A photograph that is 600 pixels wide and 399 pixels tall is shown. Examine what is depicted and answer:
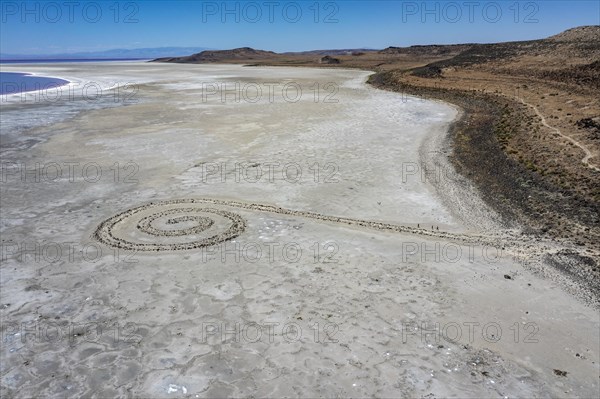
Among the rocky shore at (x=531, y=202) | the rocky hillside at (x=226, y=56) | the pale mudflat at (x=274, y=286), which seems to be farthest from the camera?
the rocky hillside at (x=226, y=56)

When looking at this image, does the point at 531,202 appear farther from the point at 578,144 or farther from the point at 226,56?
the point at 226,56

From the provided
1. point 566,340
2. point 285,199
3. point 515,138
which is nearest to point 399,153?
point 515,138

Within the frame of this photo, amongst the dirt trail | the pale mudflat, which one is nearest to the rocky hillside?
the dirt trail

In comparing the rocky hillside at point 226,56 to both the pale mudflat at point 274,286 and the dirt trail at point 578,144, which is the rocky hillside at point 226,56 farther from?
the pale mudflat at point 274,286

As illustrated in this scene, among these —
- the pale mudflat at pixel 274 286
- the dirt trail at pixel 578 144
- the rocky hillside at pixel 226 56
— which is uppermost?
the rocky hillside at pixel 226 56

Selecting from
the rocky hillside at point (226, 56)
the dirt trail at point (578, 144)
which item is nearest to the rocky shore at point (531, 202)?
the dirt trail at point (578, 144)

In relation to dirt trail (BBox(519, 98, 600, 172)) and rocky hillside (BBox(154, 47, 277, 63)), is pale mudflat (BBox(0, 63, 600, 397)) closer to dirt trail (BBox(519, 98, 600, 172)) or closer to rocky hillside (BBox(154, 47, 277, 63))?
dirt trail (BBox(519, 98, 600, 172))

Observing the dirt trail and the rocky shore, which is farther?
the dirt trail

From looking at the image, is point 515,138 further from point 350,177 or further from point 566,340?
point 566,340

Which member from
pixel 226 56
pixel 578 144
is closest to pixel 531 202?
pixel 578 144

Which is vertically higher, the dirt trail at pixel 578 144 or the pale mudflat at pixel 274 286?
the dirt trail at pixel 578 144
